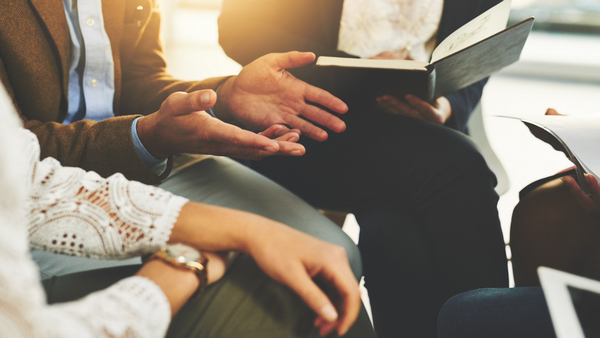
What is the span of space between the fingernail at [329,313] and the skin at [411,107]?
23.4 inches

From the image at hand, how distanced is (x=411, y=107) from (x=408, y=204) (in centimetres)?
24

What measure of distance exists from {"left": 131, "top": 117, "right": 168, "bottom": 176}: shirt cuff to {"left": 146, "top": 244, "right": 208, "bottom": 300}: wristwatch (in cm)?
28

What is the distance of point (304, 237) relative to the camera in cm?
44

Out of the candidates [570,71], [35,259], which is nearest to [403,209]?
[35,259]

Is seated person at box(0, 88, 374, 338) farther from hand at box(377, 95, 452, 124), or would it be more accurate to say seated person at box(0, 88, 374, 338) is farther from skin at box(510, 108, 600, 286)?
hand at box(377, 95, 452, 124)

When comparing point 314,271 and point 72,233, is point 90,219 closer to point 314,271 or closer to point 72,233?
point 72,233

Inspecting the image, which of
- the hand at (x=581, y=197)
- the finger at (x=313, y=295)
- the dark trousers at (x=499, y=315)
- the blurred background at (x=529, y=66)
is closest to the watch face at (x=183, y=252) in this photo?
the finger at (x=313, y=295)

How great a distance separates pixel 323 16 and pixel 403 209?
51cm

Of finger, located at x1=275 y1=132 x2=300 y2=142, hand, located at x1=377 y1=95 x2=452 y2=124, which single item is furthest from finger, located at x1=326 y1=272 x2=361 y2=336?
hand, located at x1=377 y1=95 x2=452 y2=124

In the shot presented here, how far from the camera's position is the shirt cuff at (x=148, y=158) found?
0.65m

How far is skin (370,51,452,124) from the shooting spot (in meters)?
0.87

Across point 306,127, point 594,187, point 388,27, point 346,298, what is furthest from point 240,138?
point 388,27

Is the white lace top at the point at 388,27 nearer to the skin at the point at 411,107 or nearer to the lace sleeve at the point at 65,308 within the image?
the skin at the point at 411,107

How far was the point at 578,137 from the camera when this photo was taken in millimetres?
552
